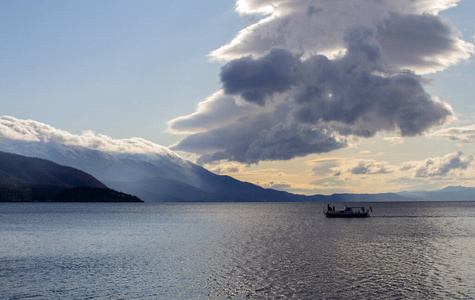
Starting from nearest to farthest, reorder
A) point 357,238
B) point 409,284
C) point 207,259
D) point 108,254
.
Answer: point 409,284
point 207,259
point 108,254
point 357,238

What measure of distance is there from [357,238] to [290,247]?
26093 millimetres

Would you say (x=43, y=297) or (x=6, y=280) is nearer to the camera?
(x=43, y=297)

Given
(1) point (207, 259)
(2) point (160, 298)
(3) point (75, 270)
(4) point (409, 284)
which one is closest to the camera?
(2) point (160, 298)

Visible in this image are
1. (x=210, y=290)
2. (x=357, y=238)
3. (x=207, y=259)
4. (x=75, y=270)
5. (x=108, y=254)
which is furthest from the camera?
(x=357, y=238)

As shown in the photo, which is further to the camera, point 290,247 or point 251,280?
point 290,247

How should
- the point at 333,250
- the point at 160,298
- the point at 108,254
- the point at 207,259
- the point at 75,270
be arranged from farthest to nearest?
the point at 333,250
the point at 108,254
the point at 207,259
the point at 75,270
the point at 160,298

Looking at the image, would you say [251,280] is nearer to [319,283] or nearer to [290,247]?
[319,283]

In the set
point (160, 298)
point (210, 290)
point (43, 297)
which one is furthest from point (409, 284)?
point (43, 297)

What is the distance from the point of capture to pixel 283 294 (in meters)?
43.7

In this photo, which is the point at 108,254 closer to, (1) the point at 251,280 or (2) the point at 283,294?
(1) the point at 251,280

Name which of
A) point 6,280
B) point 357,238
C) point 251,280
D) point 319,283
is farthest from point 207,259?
point 357,238

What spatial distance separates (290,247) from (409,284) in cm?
3527

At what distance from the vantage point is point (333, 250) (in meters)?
77.9

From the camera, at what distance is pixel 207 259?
66.8 m
